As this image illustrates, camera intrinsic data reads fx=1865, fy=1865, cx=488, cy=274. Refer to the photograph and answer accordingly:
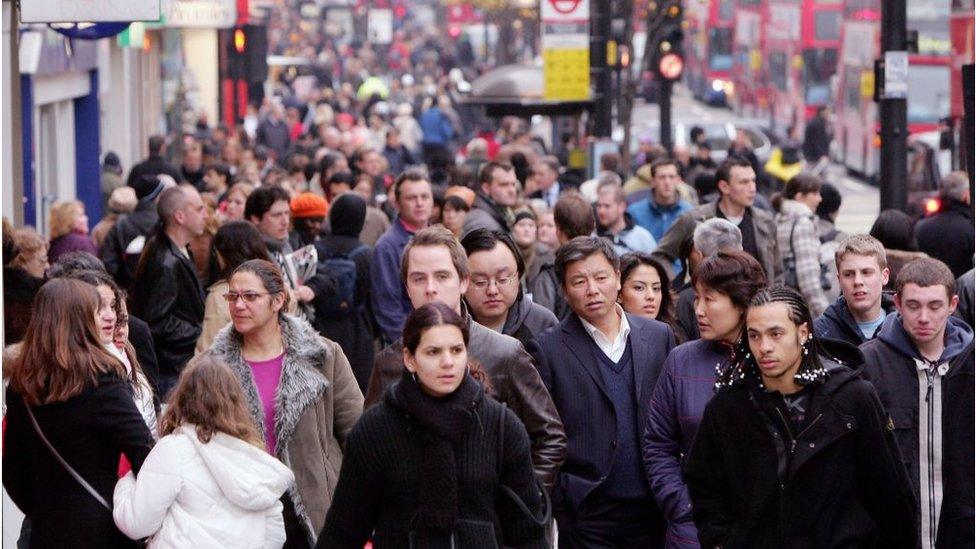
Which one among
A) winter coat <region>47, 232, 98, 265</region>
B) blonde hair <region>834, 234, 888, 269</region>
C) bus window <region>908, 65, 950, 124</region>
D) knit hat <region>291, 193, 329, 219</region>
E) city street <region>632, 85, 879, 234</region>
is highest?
bus window <region>908, 65, 950, 124</region>

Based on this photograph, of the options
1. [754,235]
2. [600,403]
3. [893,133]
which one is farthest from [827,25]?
[600,403]

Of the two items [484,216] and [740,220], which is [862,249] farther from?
[484,216]

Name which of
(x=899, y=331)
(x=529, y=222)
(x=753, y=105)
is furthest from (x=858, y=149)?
(x=899, y=331)

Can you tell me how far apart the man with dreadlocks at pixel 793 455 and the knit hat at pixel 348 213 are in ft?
18.4

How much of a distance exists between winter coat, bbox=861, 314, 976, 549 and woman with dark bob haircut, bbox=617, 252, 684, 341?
1.46 metres

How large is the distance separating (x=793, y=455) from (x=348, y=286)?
5571 mm

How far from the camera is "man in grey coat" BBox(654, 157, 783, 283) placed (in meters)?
11.4

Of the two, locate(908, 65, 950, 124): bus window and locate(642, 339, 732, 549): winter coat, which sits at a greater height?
locate(908, 65, 950, 124): bus window

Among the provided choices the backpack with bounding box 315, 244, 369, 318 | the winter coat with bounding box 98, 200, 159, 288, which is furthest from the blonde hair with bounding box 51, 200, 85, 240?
the backpack with bounding box 315, 244, 369, 318

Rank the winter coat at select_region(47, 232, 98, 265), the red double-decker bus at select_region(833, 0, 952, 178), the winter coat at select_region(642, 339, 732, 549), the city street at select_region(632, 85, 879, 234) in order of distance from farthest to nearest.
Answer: the red double-decker bus at select_region(833, 0, 952, 178) → the city street at select_region(632, 85, 879, 234) → the winter coat at select_region(47, 232, 98, 265) → the winter coat at select_region(642, 339, 732, 549)

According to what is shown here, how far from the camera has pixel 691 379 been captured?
6551 mm

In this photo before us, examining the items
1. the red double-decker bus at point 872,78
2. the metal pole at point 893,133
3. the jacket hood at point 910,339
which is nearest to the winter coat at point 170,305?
the jacket hood at point 910,339

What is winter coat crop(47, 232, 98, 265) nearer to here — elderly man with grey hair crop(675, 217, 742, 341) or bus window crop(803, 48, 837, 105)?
elderly man with grey hair crop(675, 217, 742, 341)

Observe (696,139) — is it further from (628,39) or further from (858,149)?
(858,149)
